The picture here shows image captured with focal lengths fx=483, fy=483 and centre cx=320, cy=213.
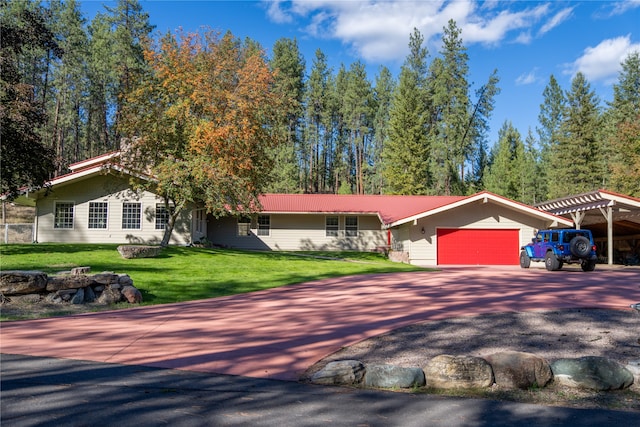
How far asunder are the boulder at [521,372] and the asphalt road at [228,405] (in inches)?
24.8

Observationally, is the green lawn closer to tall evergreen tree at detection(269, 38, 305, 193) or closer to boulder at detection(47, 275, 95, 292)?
boulder at detection(47, 275, 95, 292)

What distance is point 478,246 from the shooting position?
25.5 m

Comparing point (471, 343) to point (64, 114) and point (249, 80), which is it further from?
point (64, 114)

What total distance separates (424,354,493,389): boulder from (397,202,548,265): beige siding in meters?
19.7

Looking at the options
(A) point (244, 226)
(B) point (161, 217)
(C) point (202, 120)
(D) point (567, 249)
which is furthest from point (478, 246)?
(B) point (161, 217)

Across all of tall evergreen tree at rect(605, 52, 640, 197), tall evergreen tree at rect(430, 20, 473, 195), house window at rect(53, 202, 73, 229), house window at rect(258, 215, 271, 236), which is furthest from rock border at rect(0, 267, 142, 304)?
tall evergreen tree at rect(430, 20, 473, 195)

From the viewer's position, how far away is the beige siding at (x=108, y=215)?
84.6 ft

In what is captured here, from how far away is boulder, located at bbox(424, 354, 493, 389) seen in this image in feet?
18.0

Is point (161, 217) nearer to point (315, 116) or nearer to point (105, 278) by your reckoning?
point (105, 278)

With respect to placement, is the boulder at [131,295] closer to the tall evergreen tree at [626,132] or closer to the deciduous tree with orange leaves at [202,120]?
the deciduous tree with orange leaves at [202,120]

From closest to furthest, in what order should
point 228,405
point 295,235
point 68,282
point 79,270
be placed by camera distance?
point 228,405 → point 68,282 → point 79,270 → point 295,235

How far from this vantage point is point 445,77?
5238cm

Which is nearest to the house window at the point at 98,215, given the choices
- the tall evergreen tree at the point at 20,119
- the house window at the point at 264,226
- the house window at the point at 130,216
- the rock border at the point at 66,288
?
the house window at the point at 130,216

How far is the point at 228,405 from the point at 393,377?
194 cm
